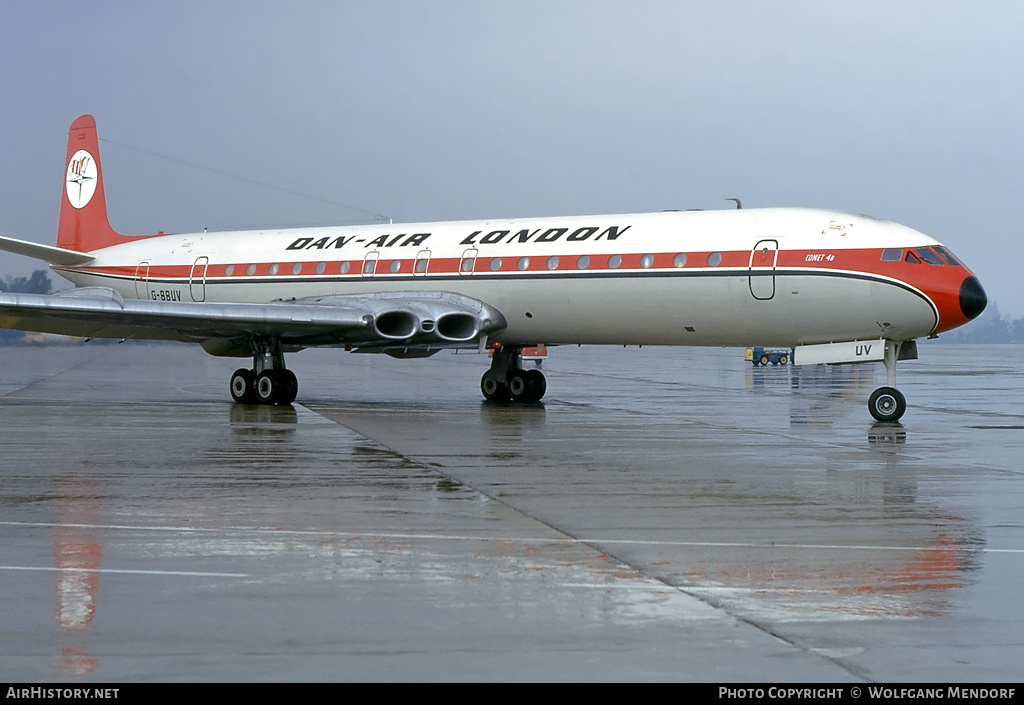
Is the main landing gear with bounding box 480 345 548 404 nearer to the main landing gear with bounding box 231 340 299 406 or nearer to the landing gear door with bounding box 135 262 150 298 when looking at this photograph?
the main landing gear with bounding box 231 340 299 406

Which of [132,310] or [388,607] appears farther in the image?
[132,310]

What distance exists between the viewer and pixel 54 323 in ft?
68.1

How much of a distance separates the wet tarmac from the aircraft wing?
3.67 m

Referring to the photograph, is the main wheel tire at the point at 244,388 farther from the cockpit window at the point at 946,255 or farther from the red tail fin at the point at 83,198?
the cockpit window at the point at 946,255

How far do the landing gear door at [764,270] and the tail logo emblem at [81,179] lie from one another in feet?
48.4

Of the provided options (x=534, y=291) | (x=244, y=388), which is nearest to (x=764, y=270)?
(x=534, y=291)

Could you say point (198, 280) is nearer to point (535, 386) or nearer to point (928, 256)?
point (535, 386)

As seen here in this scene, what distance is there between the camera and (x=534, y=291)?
19.0 m

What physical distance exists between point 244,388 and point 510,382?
445 centimetres

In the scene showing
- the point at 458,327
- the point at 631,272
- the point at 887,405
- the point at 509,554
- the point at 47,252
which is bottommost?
the point at 509,554

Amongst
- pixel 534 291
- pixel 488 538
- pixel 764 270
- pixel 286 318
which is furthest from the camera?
pixel 534 291

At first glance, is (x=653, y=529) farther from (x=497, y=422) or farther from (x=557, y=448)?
(x=497, y=422)

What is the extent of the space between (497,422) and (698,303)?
11.1 feet
